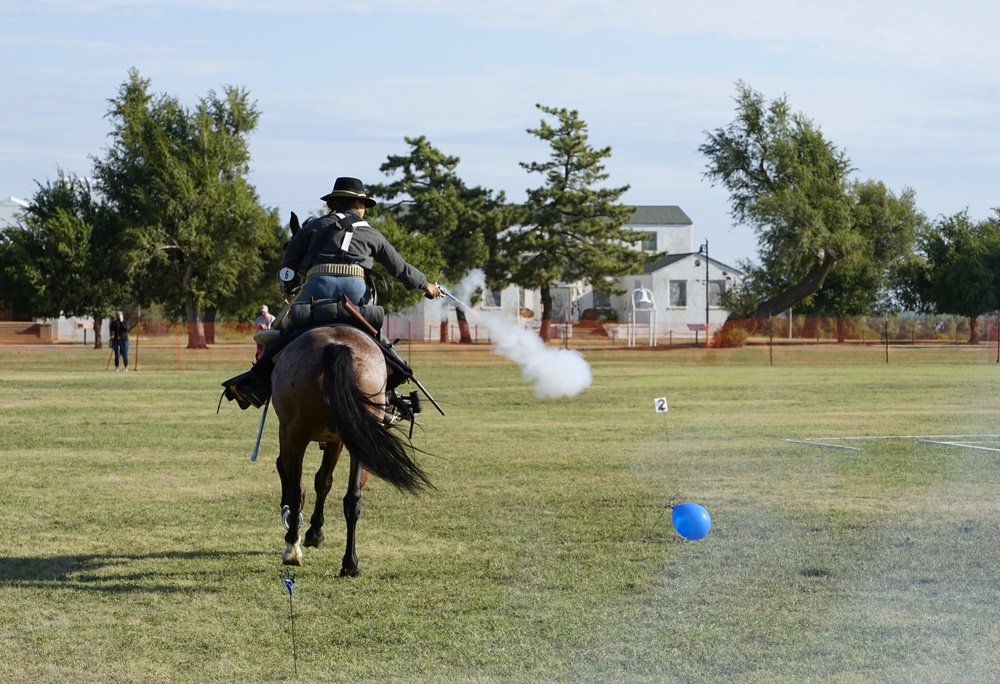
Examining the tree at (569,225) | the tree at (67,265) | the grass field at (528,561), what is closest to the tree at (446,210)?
the tree at (569,225)

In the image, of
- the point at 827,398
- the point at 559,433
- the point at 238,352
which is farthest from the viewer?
the point at 238,352

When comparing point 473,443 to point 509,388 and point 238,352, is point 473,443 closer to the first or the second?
point 509,388

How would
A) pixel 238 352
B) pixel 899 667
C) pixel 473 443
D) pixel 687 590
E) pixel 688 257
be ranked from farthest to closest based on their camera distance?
pixel 688 257 < pixel 238 352 < pixel 473 443 < pixel 687 590 < pixel 899 667

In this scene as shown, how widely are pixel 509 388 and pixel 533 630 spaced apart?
24.5 m

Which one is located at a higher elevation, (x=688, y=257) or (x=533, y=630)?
(x=688, y=257)

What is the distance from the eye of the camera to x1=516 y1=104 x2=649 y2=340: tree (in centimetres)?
6881

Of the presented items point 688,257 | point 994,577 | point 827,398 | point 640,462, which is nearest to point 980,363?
point 827,398

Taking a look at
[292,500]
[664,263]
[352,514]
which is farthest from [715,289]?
[292,500]

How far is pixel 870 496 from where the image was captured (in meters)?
12.0

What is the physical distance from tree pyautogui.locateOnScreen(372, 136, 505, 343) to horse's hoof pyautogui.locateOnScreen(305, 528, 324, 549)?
59.1 meters

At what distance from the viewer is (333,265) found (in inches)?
367

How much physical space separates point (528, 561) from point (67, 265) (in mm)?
61878

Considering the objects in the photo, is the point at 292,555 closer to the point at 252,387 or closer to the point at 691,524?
the point at 252,387

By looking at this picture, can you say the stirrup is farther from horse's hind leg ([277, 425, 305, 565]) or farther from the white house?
the white house
